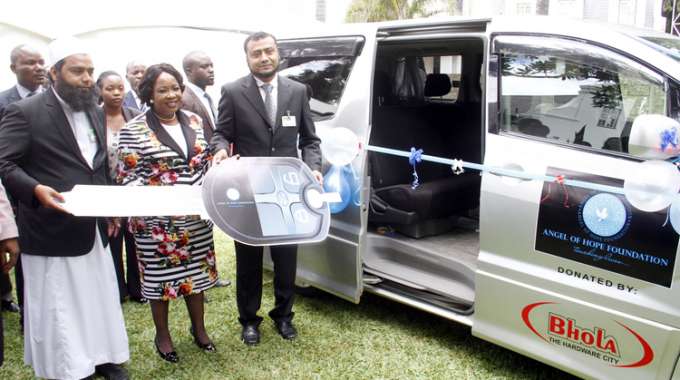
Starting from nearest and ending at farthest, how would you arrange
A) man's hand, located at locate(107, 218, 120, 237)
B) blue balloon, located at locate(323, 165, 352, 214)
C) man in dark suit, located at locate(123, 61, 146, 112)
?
man's hand, located at locate(107, 218, 120, 237)
blue balloon, located at locate(323, 165, 352, 214)
man in dark suit, located at locate(123, 61, 146, 112)

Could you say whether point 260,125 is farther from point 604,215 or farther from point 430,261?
point 604,215

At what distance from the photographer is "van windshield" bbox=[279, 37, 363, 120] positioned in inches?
151

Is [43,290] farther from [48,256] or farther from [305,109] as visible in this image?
[305,109]

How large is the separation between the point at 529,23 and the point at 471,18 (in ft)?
1.24

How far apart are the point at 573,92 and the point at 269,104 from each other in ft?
5.55

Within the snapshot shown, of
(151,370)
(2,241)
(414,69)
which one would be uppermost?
(414,69)

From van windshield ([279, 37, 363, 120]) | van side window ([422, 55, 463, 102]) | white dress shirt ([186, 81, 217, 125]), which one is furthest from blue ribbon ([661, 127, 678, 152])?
white dress shirt ([186, 81, 217, 125])

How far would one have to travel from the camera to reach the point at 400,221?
421 cm

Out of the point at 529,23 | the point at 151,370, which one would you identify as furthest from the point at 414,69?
the point at 151,370

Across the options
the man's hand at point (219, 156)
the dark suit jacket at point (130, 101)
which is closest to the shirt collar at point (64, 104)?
the man's hand at point (219, 156)

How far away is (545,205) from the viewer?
108 inches

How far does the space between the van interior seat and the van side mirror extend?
6.70 ft

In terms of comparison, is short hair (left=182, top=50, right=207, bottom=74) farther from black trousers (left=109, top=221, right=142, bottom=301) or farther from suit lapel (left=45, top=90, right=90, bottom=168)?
suit lapel (left=45, top=90, right=90, bottom=168)

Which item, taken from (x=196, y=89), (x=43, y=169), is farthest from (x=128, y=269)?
(x=43, y=169)
